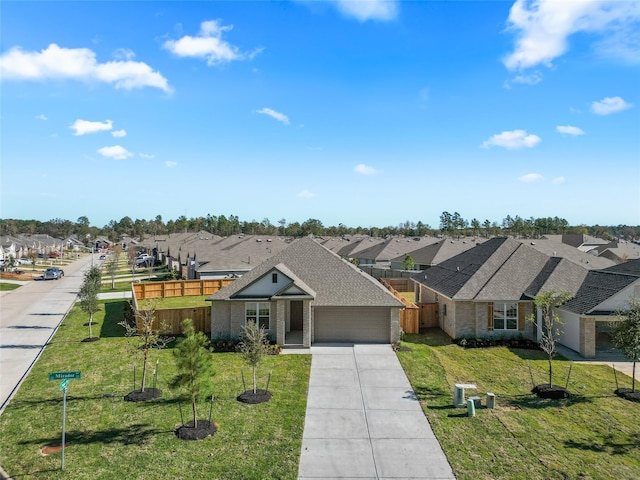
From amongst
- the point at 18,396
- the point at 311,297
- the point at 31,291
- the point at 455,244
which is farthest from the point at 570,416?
the point at 31,291

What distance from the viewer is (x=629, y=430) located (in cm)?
1343

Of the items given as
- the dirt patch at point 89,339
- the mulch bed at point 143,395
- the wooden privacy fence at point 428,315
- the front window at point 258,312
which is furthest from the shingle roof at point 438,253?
the mulch bed at point 143,395

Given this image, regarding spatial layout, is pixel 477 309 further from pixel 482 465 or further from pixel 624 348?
pixel 482 465

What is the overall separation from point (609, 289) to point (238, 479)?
67.7 feet

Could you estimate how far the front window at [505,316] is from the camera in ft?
79.9

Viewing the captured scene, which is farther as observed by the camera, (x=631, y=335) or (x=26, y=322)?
(x=26, y=322)

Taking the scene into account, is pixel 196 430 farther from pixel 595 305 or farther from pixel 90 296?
pixel 595 305

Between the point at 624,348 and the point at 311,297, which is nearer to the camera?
the point at 624,348

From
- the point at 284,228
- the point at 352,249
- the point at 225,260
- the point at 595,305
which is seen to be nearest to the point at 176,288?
the point at 225,260

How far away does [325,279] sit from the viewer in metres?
24.9

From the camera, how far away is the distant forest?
140250mm

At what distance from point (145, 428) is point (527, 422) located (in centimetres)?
1207

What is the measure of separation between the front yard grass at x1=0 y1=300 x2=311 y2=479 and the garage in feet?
12.7

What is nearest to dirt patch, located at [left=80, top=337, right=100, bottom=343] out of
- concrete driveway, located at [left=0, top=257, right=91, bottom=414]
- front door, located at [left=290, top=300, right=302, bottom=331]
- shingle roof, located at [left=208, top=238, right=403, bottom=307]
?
concrete driveway, located at [left=0, top=257, right=91, bottom=414]
